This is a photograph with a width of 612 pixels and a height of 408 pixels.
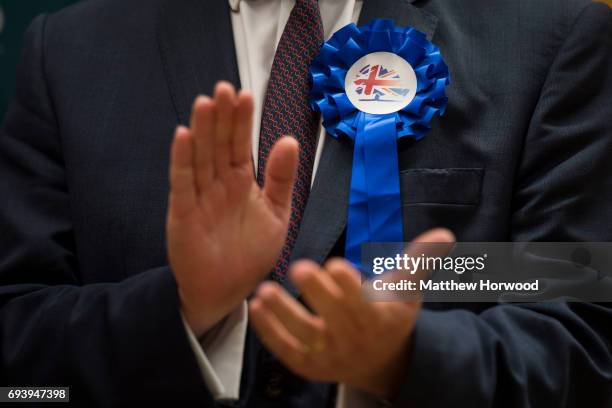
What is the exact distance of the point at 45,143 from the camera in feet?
→ 4.43

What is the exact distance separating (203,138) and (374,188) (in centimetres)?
36

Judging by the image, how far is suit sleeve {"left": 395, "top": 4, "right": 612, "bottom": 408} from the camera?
97 centimetres

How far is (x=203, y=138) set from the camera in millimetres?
914

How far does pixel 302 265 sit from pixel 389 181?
0.41 metres

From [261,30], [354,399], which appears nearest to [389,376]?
[354,399]

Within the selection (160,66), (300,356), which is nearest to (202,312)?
(300,356)

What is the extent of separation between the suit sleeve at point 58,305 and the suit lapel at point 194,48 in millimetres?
215

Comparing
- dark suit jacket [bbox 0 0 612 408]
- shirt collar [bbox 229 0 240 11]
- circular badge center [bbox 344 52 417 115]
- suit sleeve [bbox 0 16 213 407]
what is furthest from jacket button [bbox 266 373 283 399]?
shirt collar [bbox 229 0 240 11]

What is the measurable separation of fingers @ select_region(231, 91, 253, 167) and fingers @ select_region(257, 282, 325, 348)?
0.53 feet

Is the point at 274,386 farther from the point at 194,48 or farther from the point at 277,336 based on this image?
the point at 194,48

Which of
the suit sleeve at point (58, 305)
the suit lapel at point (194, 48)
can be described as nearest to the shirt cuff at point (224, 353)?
the suit sleeve at point (58, 305)

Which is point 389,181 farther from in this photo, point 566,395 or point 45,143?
point 45,143

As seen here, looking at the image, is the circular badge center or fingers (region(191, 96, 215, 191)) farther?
the circular badge center

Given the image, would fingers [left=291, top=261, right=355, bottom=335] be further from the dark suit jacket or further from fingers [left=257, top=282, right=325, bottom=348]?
the dark suit jacket
